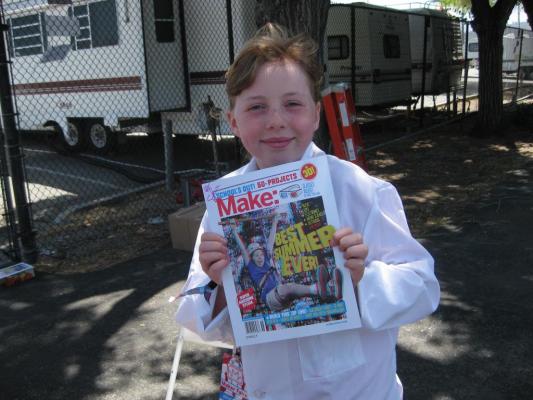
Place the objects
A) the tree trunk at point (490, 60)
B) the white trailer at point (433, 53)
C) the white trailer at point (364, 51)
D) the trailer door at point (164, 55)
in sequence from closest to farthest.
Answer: the trailer door at point (164, 55)
the tree trunk at point (490, 60)
the white trailer at point (364, 51)
the white trailer at point (433, 53)

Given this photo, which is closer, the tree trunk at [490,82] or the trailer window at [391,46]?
the tree trunk at [490,82]

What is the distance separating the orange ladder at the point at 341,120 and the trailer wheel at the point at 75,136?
624 cm

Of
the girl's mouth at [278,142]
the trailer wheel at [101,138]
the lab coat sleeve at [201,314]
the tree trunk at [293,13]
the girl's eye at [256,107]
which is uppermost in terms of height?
the tree trunk at [293,13]

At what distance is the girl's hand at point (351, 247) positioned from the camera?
126 cm

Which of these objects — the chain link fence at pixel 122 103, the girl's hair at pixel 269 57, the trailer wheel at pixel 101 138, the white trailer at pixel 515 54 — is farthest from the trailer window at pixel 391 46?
the white trailer at pixel 515 54

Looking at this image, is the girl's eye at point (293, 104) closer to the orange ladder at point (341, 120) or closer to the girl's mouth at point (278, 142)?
the girl's mouth at point (278, 142)

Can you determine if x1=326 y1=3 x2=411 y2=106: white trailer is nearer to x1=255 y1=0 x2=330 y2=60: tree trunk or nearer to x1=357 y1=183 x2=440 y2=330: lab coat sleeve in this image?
x1=255 y1=0 x2=330 y2=60: tree trunk

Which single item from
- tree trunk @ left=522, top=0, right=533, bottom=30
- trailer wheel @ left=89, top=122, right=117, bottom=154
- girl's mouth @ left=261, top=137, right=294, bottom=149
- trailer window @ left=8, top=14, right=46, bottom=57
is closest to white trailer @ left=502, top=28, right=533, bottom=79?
tree trunk @ left=522, top=0, right=533, bottom=30

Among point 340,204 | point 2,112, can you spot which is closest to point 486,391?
point 340,204

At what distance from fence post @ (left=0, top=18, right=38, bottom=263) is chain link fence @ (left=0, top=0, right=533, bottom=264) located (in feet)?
1.78

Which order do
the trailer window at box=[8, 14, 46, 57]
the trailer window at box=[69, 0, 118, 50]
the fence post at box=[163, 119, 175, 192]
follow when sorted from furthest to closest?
the trailer window at box=[8, 14, 46, 57], the trailer window at box=[69, 0, 118, 50], the fence post at box=[163, 119, 175, 192]

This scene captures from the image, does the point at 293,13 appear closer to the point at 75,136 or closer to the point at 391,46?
the point at 75,136

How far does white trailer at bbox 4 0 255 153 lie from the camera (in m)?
9.08

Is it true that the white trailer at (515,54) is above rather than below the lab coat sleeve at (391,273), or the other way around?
above
